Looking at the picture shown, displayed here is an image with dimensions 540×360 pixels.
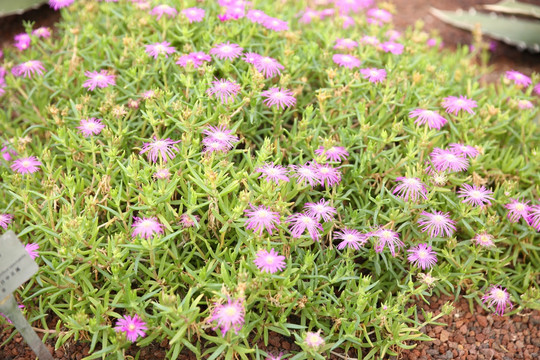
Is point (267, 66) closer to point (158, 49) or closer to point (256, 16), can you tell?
point (256, 16)

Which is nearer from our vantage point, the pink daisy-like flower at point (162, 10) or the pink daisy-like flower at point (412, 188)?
the pink daisy-like flower at point (412, 188)

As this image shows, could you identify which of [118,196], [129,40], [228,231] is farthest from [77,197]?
[129,40]

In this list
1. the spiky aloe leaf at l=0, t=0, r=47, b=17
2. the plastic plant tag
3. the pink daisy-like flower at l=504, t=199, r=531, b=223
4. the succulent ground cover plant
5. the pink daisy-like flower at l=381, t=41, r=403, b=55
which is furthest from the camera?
the spiky aloe leaf at l=0, t=0, r=47, b=17

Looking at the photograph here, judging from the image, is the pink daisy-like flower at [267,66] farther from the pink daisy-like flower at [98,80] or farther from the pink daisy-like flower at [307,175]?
the pink daisy-like flower at [98,80]

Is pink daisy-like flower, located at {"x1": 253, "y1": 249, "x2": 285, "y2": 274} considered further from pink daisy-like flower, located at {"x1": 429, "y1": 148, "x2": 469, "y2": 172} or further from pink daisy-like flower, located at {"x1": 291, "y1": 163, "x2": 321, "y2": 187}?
pink daisy-like flower, located at {"x1": 429, "y1": 148, "x2": 469, "y2": 172}

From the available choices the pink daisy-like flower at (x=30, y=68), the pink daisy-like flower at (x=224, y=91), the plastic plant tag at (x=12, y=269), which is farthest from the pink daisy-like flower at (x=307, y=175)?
the pink daisy-like flower at (x=30, y=68)

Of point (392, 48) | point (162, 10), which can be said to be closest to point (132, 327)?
point (162, 10)

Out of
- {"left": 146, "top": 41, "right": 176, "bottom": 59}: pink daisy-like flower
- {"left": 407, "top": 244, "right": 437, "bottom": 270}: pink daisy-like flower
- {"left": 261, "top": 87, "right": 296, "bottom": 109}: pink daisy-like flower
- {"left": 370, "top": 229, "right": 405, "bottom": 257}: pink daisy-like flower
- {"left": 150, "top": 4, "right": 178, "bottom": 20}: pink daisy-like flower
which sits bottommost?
{"left": 407, "top": 244, "right": 437, "bottom": 270}: pink daisy-like flower

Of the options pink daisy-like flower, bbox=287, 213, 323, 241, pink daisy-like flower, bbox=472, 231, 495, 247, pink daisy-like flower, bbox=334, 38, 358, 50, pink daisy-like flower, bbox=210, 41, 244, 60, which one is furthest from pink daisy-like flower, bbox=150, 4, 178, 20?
pink daisy-like flower, bbox=472, 231, 495, 247

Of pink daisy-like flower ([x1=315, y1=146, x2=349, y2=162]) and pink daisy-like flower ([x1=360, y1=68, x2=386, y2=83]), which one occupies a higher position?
pink daisy-like flower ([x1=360, y1=68, x2=386, y2=83])
